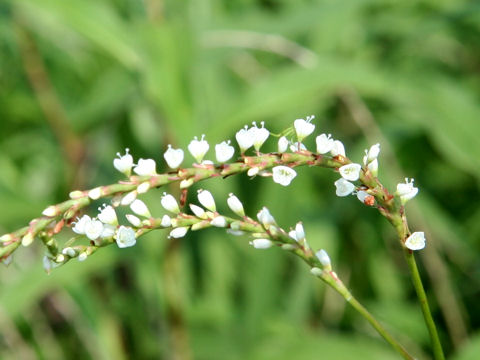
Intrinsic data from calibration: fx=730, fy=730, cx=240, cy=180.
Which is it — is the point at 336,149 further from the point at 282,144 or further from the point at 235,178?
the point at 235,178

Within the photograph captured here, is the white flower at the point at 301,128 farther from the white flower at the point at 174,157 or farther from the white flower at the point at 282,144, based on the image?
the white flower at the point at 174,157

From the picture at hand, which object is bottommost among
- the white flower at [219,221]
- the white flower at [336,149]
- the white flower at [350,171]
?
the white flower at [350,171]

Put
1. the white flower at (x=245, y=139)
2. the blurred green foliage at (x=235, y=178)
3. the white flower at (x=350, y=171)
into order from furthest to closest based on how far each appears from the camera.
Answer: the blurred green foliage at (x=235, y=178)
the white flower at (x=245, y=139)
the white flower at (x=350, y=171)

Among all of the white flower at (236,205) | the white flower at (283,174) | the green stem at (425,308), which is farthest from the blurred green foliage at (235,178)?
the green stem at (425,308)

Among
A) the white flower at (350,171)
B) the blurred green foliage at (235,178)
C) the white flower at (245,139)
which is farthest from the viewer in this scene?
the blurred green foliage at (235,178)

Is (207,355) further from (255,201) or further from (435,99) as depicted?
(435,99)

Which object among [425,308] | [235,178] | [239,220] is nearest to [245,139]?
[239,220]
